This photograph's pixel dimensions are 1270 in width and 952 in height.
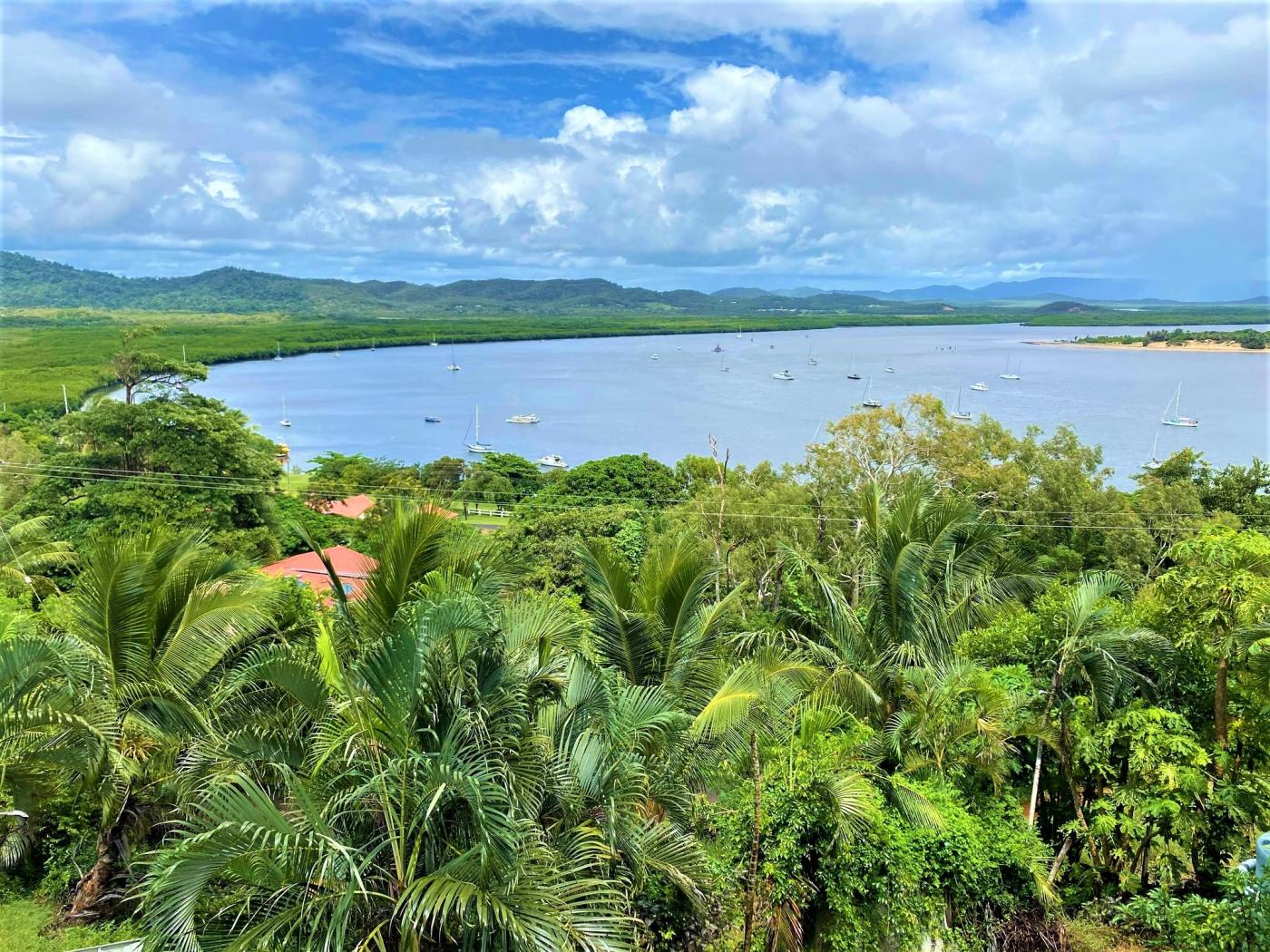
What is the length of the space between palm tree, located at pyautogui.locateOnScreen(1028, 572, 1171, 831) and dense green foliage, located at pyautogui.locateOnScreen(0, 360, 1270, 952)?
0.03 metres

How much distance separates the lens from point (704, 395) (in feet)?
226

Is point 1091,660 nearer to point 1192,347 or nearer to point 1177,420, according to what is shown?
point 1177,420

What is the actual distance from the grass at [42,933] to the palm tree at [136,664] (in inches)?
6.5

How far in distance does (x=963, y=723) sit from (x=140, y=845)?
5.60 m

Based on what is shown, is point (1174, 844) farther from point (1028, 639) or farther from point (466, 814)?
point (466, 814)

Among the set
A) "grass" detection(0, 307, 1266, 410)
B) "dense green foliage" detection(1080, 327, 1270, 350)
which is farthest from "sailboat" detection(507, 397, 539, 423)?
"dense green foliage" detection(1080, 327, 1270, 350)

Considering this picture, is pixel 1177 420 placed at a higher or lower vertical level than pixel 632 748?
lower

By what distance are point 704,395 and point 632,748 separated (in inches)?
2583

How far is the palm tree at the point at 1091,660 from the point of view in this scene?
19.1 ft

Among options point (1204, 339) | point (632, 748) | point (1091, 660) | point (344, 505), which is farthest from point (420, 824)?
point (1204, 339)

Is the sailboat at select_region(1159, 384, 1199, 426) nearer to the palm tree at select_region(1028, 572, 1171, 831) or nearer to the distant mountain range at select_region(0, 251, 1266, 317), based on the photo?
the palm tree at select_region(1028, 572, 1171, 831)

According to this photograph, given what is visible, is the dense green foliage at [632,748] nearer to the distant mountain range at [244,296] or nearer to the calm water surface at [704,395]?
the calm water surface at [704,395]

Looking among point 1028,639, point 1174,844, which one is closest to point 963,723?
point 1028,639

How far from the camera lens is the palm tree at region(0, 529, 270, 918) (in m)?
4.66
